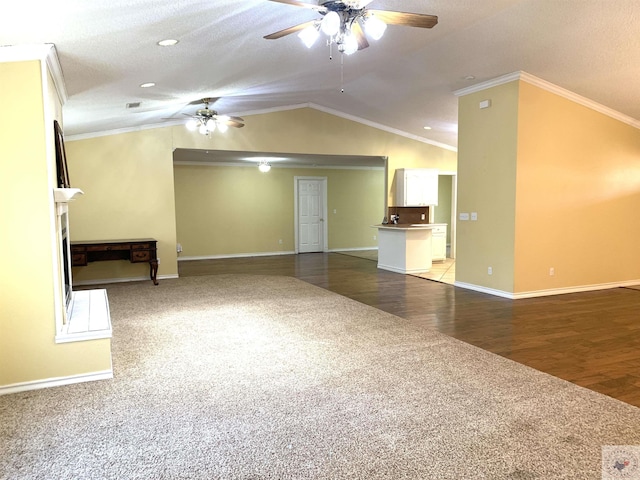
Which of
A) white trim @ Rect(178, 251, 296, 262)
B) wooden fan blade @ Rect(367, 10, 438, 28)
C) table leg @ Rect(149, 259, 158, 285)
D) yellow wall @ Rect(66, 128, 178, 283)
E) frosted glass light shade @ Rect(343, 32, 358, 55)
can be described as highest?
wooden fan blade @ Rect(367, 10, 438, 28)

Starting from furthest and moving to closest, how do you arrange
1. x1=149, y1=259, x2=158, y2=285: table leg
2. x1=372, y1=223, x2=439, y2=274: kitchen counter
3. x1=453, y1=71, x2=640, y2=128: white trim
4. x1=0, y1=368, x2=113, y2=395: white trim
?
x1=372, y1=223, x2=439, y2=274: kitchen counter < x1=149, y1=259, x2=158, y2=285: table leg < x1=453, y1=71, x2=640, y2=128: white trim < x1=0, y1=368, x2=113, y2=395: white trim

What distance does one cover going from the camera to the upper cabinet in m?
9.19

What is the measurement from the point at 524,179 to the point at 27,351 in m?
5.60

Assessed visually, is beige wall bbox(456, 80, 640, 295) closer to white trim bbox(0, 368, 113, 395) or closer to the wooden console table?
the wooden console table

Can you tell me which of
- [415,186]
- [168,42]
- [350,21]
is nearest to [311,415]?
[350,21]

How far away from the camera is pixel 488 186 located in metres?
6.21

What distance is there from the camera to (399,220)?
31.1 ft

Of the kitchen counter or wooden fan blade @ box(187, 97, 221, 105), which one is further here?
the kitchen counter

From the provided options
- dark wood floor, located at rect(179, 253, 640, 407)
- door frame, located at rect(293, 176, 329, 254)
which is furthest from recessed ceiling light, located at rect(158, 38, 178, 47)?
door frame, located at rect(293, 176, 329, 254)

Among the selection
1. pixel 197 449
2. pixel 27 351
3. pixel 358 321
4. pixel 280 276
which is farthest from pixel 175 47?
pixel 280 276

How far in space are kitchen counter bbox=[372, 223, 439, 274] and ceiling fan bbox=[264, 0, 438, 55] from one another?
535 centimetres

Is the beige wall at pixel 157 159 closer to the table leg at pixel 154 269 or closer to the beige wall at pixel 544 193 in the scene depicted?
the table leg at pixel 154 269

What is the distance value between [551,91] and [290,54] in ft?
12.2

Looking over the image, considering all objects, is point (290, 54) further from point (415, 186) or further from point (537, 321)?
point (415, 186)
